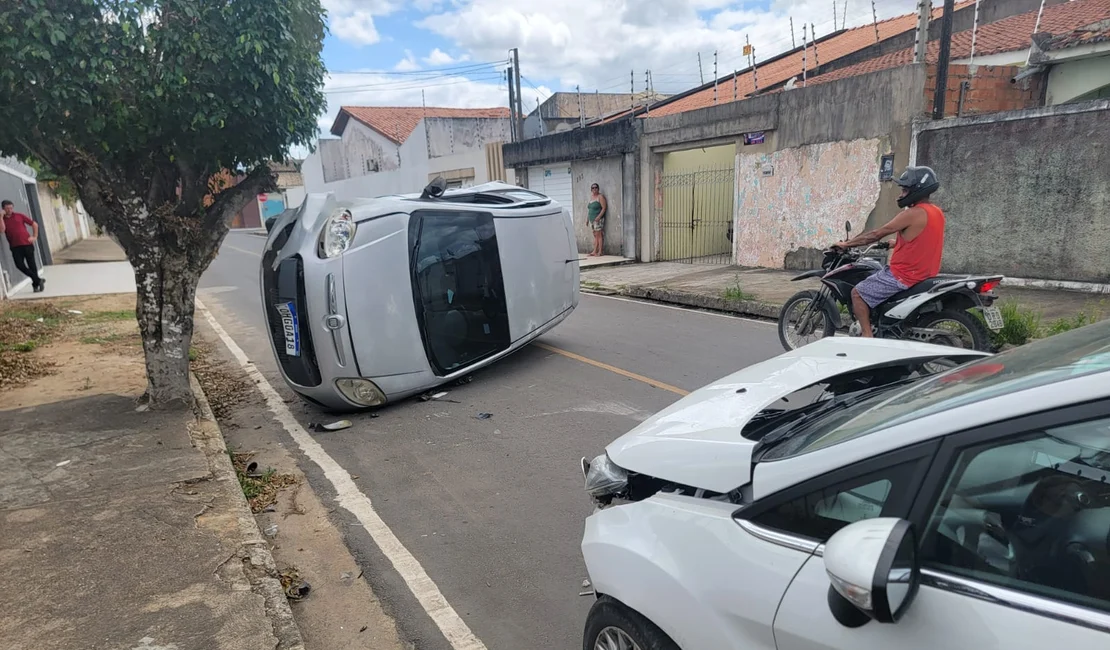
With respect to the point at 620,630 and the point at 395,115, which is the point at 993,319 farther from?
the point at 395,115

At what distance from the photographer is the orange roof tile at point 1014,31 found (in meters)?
12.2

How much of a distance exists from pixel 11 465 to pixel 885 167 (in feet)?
39.2

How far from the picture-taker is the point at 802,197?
12.5 meters

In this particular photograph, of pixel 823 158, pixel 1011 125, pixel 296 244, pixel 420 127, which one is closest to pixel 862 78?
pixel 823 158

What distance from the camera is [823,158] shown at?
1200 cm

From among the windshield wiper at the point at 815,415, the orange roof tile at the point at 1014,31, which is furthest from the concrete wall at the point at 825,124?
the windshield wiper at the point at 815,415

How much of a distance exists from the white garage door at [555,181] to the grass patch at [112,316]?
10.8 m

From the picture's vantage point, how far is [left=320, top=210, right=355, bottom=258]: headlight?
5.56m

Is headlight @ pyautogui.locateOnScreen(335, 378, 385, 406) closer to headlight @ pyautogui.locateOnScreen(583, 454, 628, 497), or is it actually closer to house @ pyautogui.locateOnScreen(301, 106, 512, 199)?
headlight @ pyautogui.locateOnScreen(583, 454, 628, 497)

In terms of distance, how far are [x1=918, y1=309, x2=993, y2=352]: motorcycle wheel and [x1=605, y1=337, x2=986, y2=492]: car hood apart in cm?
318

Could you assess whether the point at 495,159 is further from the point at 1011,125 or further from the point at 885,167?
the point at 1011,125

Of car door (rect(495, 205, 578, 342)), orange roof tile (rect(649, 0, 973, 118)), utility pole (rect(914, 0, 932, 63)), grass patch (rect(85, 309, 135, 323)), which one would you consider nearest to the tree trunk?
car door (rect(495, 205, 578, 342))

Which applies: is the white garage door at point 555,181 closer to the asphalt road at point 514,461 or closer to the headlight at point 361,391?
the asphalt road at point 514,461

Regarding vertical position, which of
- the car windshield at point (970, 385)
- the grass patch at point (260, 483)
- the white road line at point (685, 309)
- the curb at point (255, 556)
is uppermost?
the car windshield at point (970, 385)
